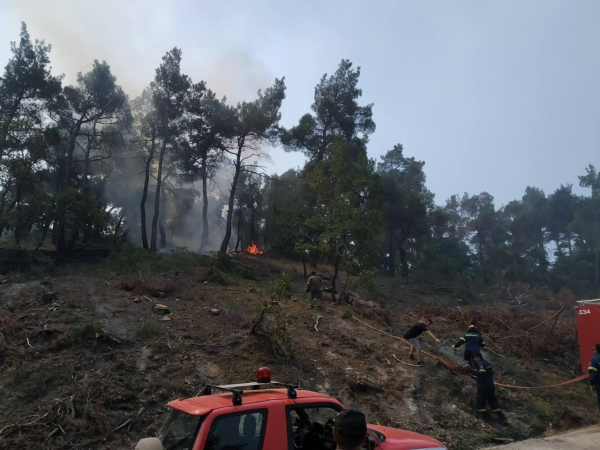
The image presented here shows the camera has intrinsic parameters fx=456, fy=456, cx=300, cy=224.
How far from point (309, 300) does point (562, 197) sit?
155 ft

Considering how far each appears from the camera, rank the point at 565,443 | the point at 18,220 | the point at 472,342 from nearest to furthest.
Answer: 1. the point at 565,443
2. the point at 472,342
3. the point at 18,220

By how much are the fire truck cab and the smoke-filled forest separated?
39.0 ft

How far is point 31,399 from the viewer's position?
8172 millimetres

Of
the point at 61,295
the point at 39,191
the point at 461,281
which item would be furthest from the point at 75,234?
the point at 461,281

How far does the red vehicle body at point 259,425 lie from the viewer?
11.9 ft

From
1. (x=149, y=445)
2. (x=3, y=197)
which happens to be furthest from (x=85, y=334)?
(x=3, y=197)

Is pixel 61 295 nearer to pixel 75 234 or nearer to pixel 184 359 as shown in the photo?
pixel 184 359

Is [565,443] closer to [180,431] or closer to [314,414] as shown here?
[314,414]

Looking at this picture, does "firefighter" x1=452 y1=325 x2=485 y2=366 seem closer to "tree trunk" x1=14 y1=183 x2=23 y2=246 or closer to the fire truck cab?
the fire truck cab

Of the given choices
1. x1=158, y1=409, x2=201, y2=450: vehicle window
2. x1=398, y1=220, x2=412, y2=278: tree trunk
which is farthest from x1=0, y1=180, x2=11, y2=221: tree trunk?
x1=398, y1=220, x2=412, y2=278: tree trunk

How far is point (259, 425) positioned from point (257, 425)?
0.7 inches

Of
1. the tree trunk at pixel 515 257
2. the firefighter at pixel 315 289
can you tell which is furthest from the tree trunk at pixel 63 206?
the tree trunk at pixel 515 257

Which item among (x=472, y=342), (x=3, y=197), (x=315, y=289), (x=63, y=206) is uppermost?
(x=3, y=197)

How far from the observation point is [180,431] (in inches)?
149
